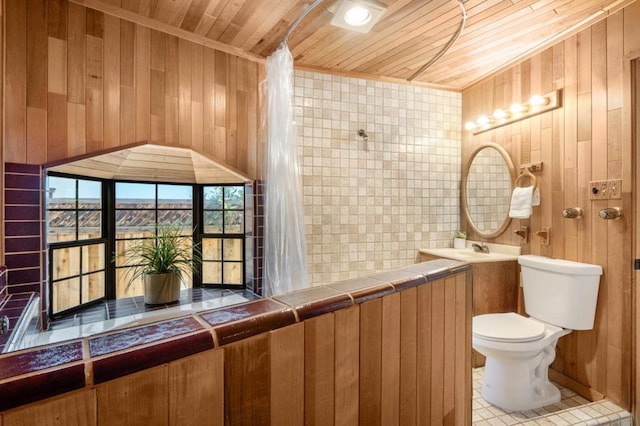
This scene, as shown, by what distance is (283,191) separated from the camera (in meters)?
2.24

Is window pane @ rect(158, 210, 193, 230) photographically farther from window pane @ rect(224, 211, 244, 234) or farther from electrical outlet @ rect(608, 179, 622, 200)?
electrical outlet @ rect(608, 179, 622, 200)

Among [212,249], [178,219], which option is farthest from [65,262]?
[212,249]

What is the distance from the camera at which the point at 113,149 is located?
74.7 inches

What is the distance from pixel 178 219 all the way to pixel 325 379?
2086 mm

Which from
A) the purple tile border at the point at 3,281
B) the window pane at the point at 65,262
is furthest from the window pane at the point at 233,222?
the purple tile border at the point at 3,281

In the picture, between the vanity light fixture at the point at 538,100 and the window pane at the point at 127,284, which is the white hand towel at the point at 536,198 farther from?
the window pane at the point at 127,284

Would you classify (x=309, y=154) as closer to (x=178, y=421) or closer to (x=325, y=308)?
(x=325, y=308)

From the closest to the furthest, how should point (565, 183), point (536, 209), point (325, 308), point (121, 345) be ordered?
1. point (121, 345)
2. point (325, 308)
3. point (565, 183)
4. point (536, 209)

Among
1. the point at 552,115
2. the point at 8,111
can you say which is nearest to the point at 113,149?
the point at 8,111

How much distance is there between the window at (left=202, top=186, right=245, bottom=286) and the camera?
2598mm

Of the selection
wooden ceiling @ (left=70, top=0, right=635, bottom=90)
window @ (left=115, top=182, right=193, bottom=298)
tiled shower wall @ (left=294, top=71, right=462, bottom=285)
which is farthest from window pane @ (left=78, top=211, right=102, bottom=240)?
tiled shower wall @ (left=294, top=71, right=462, bottom=285)

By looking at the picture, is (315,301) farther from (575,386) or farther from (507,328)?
(575,386)

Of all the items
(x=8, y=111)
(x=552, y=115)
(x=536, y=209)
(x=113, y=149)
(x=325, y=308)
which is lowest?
(x=325, y=308)

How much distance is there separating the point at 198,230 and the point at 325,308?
6.68ft
